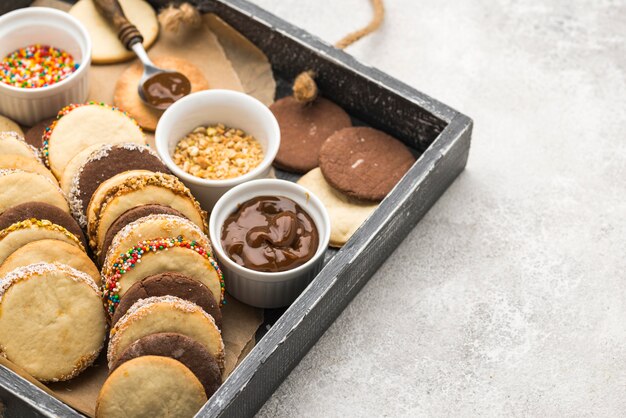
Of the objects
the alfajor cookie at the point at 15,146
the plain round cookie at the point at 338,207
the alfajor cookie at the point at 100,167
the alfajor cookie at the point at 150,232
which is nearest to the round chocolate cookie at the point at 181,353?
the alfajor cookie at the point at 150,232

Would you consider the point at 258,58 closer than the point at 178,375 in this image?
No

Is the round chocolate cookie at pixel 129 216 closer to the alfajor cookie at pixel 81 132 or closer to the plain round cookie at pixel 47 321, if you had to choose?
the plain round cookie at pixel 47 321

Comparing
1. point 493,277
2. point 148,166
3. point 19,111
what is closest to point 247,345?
point 148,166

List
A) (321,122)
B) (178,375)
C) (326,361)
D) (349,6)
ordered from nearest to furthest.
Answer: (178,375), (326,361), (321,122), (349,6)

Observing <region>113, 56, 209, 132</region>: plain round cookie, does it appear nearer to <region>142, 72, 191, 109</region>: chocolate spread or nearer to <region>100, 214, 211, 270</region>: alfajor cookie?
<region>142, 72, 191, 109</region>: chocolate spread

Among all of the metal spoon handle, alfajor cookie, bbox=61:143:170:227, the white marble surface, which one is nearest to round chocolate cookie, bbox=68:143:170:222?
alfajor cookie, bbox=61:143:170:227

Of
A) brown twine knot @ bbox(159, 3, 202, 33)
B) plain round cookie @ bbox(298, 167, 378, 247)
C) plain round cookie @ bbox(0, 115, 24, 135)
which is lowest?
plain round cookie @ bbox(0, 115, 24, 135)

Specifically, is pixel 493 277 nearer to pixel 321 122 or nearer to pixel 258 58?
pixel 321 122

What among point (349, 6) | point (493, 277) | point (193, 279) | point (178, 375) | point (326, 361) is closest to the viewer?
point (178, 375)
